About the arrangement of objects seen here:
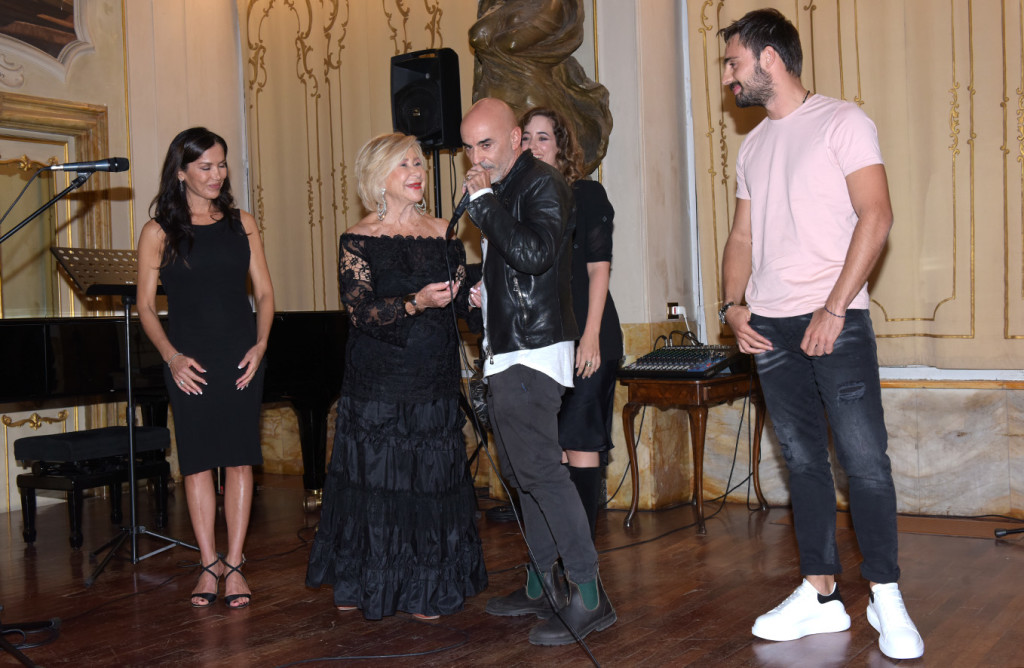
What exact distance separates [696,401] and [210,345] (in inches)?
87.2

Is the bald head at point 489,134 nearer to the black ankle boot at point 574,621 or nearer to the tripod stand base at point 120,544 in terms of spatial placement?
the black ankle boot at point 574,621

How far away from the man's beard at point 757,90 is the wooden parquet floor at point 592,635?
1.64 m

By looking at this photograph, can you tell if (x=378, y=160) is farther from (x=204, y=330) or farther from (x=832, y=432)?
(x=832, y=432)

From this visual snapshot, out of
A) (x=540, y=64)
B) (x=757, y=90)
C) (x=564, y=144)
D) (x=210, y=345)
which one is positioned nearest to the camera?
(x=757, y=90)

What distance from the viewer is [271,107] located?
6.86m

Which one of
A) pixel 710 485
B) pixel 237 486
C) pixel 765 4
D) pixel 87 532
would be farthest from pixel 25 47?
pixel 710 485

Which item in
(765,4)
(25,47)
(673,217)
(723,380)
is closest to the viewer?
(723,380)

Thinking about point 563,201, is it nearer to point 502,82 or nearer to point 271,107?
point 502,82

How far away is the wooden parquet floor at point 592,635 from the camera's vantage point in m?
2.82

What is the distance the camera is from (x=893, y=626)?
2682mm

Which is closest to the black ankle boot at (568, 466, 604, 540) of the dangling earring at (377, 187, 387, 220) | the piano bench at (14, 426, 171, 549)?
the dangling earring at (377, 187, 387, 220)

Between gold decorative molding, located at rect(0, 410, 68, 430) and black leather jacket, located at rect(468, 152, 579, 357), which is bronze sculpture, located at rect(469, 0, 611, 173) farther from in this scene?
gold decorative molding, located at rect(0, 410, 68, 430)

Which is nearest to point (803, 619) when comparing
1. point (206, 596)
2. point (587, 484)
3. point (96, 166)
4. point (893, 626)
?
point (893, 626)

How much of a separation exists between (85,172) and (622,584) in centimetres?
240
